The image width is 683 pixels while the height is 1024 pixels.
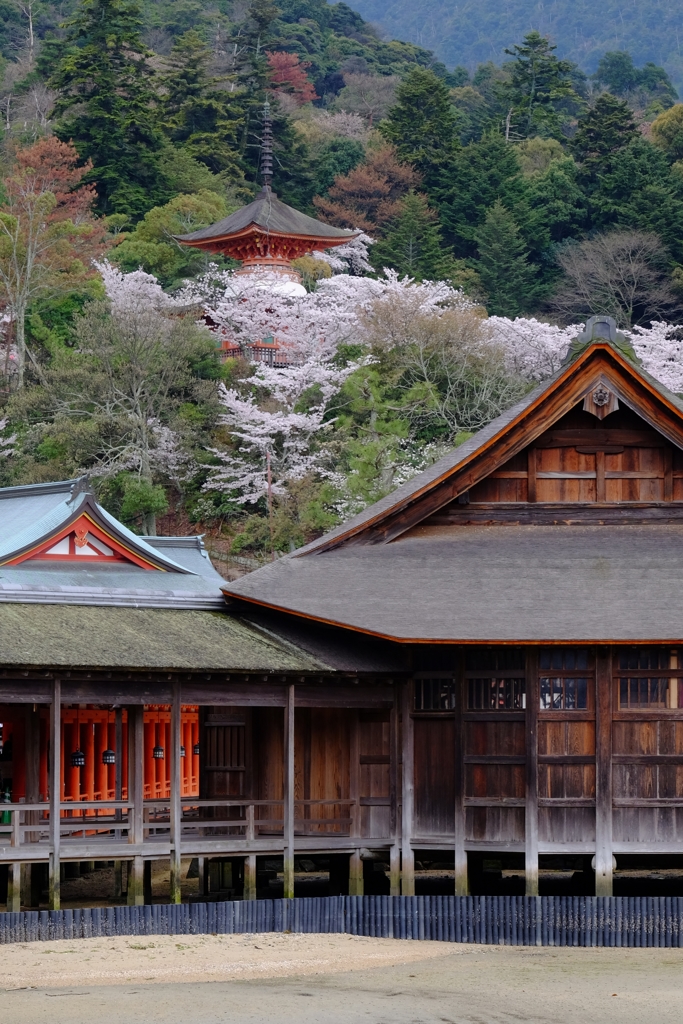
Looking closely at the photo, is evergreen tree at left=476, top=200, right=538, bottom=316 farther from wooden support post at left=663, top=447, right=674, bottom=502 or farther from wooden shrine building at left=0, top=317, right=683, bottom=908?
wooden shrine building at left=0, top=317, right=683, bottom=908

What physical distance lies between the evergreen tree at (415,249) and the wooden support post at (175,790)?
49.3m

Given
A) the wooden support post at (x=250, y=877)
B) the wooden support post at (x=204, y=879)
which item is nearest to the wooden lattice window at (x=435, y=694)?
the wooden support post at (x=250, y=877)

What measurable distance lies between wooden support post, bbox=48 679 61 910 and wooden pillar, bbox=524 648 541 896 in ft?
21.8

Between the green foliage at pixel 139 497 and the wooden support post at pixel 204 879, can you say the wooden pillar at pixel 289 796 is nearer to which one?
the wooden support post at pixel 204 879

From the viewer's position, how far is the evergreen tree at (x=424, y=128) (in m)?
82.1

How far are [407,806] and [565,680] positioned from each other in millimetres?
3120

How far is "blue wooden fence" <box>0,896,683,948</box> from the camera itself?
23844mm

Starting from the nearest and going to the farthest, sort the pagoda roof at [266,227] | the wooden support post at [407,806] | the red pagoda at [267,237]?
the wooden support post at [407,806] → the pagoda roof at [266,227] → the red pagoda at [267,237]

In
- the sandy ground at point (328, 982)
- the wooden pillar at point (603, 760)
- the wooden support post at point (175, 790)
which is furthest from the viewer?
the wooden pillar at point (603, 760)

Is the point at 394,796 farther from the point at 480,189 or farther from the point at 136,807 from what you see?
the point at 480,189

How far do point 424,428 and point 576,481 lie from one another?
2527cm

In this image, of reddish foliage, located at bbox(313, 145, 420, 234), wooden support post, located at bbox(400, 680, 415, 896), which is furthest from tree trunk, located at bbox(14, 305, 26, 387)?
wooden support post, located at bbox(400, 680, 415, 896)

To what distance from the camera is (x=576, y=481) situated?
90.6 ft

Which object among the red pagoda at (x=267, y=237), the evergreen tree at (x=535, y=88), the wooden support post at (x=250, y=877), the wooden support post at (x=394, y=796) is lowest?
the wooden support post at (x=250, y=877)
